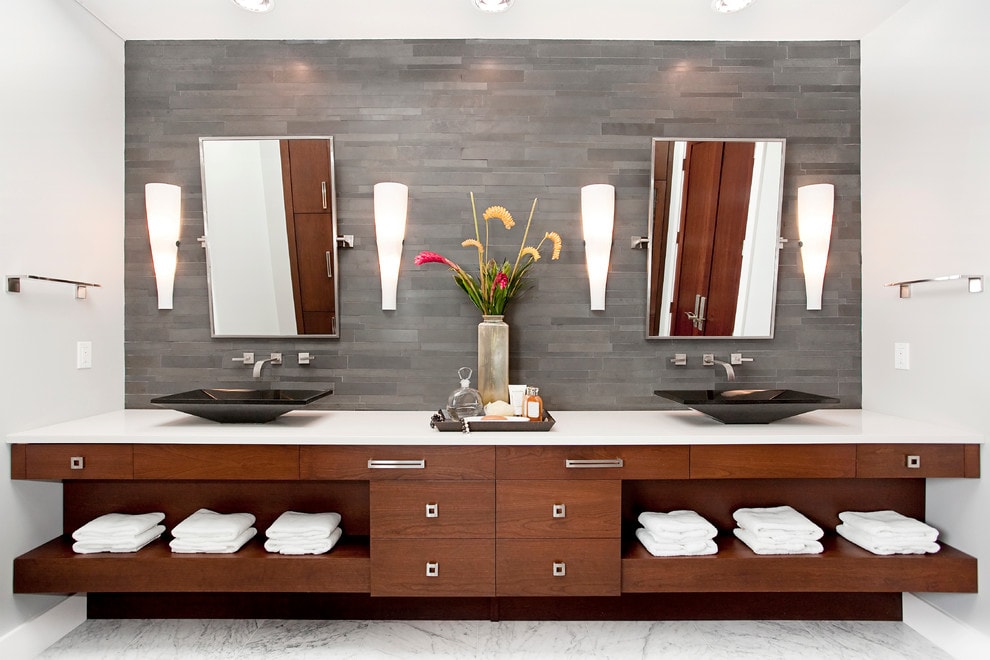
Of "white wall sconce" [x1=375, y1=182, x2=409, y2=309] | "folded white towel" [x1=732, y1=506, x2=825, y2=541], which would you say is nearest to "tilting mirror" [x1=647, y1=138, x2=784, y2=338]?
"folded white towel" [x1=732, y1=506, x2=825, y2=541]

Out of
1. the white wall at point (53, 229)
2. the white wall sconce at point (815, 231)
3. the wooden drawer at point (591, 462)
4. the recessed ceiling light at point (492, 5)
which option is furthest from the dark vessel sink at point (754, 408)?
the white wall at point (53, 229)

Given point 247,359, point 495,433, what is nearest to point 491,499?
point 495,433

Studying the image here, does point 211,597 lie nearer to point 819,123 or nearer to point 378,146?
point 378,146

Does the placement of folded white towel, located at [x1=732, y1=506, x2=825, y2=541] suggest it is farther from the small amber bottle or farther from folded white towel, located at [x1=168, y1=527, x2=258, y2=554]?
folded white towel, located at [x1=168, y1=527, x2=258, y2=554]

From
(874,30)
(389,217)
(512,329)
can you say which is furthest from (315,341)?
(874,30)

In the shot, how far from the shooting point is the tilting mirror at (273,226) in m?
2.82

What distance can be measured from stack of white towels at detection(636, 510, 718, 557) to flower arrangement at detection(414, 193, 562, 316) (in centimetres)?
117

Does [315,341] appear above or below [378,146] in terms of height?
below

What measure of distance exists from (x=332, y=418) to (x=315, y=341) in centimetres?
46

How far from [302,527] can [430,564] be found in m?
0.55

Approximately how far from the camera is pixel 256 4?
100 inches

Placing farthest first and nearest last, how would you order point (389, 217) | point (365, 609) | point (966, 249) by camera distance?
1. point (389, 217)
2. point (365, 609)
3. point (966, 249)

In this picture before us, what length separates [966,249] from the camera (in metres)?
2.29

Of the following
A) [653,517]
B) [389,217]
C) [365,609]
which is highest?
[389,217]
